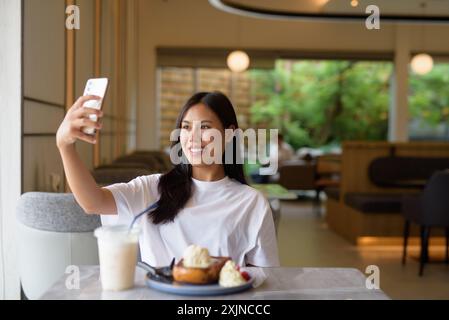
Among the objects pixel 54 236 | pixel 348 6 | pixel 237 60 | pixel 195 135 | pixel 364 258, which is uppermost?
pixel 348 6

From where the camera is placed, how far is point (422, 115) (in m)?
14.4

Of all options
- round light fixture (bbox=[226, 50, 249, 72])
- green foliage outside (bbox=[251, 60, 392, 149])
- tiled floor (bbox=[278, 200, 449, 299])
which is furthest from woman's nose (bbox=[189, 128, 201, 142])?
A: green foliage outside (bbox=[251, 60, 392, 149])

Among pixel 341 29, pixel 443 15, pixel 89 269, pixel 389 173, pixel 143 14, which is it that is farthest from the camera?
pixel 341 29

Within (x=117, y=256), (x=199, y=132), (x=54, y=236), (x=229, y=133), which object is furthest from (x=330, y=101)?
(x=117, y=256)

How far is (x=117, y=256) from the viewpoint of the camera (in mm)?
1200

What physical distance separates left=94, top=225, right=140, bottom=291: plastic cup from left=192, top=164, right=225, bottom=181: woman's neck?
1.39 feet

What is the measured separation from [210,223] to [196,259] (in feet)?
1.14

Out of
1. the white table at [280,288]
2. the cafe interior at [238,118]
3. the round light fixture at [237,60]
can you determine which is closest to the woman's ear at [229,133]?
the white table at [280,288]

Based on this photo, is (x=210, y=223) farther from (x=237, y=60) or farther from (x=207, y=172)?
(x=237, y=60)

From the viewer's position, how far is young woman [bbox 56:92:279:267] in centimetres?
154

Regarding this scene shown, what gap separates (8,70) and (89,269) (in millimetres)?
1202
